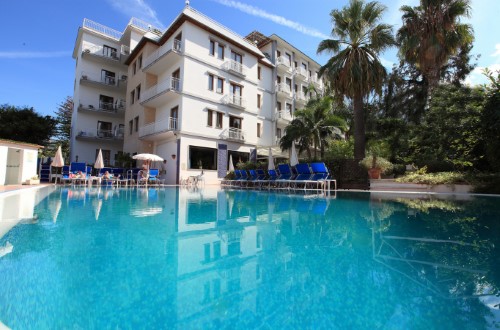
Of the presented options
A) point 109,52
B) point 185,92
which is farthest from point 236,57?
point 109,52

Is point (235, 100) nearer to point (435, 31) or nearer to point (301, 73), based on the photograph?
point (301, 73)

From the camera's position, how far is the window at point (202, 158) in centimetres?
2106

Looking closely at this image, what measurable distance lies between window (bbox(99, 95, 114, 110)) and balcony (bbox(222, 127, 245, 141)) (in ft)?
46.3

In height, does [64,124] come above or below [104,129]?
above

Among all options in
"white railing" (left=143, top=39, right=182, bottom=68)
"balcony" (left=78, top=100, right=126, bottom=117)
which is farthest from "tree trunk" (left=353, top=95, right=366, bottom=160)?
"balcony" (left=78, top=100, right=126, bottom=117)

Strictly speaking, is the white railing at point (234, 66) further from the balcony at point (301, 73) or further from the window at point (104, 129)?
the window at point (104, 129)

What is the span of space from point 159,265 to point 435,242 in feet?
10.8

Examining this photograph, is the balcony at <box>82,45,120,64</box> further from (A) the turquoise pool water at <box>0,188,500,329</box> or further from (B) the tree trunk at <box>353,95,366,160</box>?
(A) the turquoise pool water at <box>0,188,500,329</box>

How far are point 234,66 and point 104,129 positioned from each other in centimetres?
1528

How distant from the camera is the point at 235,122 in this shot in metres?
24.0

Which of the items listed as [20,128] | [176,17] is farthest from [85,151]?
[176,17]

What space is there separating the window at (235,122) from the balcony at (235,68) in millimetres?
3746

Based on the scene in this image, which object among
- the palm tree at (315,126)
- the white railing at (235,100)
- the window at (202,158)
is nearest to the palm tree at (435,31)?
the palm tree at (315,126)

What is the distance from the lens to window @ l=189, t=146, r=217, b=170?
21062 millimetres
